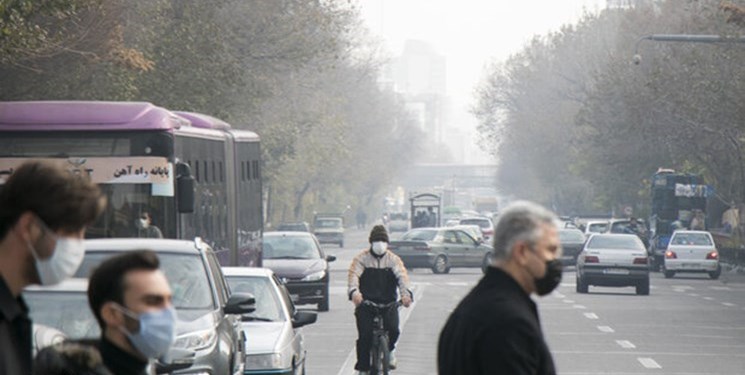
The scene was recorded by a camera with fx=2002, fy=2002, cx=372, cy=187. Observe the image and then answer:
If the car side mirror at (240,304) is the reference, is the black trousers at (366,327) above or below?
below

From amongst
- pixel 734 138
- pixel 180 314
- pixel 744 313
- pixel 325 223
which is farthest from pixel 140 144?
pixel 325 223

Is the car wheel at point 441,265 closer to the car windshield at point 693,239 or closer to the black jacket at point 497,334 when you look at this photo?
the car windshield at point 693,239

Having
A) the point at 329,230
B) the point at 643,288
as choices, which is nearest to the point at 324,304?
the point at 643,288

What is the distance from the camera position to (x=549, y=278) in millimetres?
6055

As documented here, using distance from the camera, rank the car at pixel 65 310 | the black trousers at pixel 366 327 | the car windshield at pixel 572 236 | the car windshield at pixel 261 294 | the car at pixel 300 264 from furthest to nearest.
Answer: the car windshield at pixel 572 236, the car at pixel 300 264, the black trousers at pixel 366 327, the car windshield at pixel 261 294, the car at pixel 65 310

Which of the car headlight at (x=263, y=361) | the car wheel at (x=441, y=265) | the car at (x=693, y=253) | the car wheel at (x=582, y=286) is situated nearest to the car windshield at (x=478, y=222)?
the car wheel at (x=441, y=265)

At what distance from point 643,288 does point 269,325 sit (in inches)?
1090

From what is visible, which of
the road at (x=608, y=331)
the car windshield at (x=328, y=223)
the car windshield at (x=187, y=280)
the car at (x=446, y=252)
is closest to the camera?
the car windshield at (x=187, y=280)

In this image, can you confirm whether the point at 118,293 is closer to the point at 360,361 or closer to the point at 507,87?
the point at 360,361

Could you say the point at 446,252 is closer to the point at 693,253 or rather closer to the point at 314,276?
the point at 693,253

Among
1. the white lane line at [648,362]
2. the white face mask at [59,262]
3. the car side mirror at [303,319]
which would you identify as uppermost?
the white face mask at [59,262]

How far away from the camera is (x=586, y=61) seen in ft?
344

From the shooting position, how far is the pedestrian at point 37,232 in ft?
16.7

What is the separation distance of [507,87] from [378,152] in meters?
28.0
